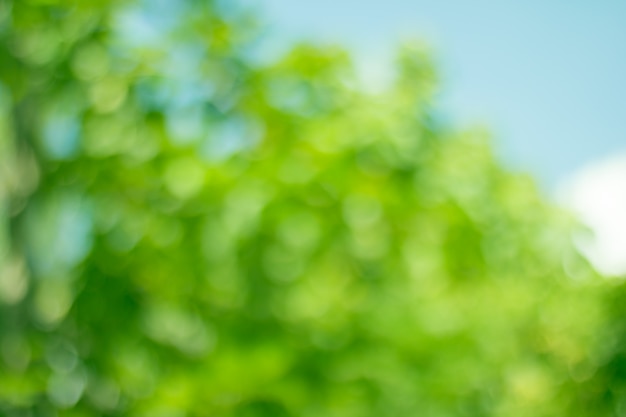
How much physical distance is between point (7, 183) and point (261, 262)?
1567 millimetres

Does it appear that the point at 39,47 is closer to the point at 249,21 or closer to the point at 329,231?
the point at 249,21

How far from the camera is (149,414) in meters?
2.89

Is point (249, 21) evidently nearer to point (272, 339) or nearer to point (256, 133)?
point (256, 133)

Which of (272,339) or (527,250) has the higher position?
(527,250)

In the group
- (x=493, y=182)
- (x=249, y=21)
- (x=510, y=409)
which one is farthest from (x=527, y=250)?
(x=249, y=21)

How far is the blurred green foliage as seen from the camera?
2885 millimetres

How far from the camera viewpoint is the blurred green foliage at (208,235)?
114 inches

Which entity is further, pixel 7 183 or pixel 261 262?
pixel 7 183

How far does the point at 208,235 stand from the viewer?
3.11 metres

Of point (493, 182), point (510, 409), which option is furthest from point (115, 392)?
point (510, 409)

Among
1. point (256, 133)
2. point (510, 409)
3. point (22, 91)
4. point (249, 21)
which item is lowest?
point (22, 91)

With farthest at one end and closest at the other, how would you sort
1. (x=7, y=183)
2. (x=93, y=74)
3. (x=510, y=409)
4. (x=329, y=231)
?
(x=510, y=409)
(x=7, y=183)
(x=93, y=74)
(x=329, y=231)

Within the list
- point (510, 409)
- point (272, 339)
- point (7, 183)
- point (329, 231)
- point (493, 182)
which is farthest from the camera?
point (510, 409)

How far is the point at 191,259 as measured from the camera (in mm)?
3113
